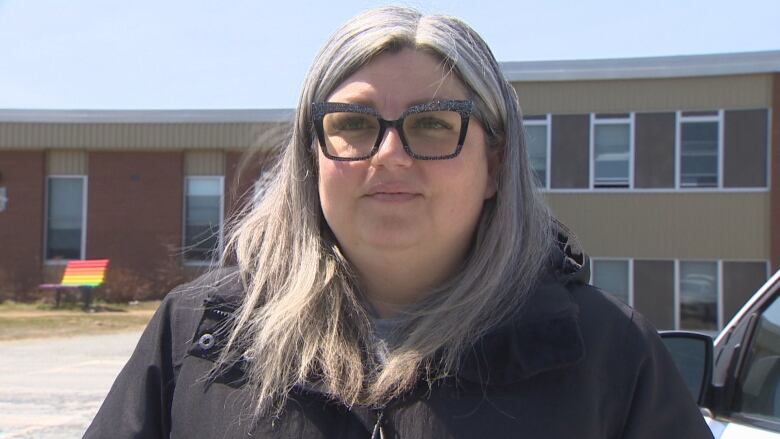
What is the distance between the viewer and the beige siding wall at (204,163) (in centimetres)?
2178

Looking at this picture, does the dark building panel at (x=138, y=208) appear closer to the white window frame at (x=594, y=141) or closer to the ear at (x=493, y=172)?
the white window frame at (x=594, y=141)

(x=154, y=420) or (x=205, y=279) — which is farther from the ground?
(x=205, y=279)

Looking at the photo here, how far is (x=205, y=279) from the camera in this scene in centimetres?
201

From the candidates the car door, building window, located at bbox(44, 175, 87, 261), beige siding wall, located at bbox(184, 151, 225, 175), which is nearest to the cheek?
the car door

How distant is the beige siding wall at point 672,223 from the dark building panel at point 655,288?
0.21 metres

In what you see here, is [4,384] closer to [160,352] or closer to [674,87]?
[160,352]

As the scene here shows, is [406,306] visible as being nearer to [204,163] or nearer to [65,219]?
[204,163]

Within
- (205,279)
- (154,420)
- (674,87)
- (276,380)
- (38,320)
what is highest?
(674,87)

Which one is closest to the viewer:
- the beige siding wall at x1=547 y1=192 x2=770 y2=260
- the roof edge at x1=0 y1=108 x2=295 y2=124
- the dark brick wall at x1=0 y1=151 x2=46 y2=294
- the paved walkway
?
the paved walkway

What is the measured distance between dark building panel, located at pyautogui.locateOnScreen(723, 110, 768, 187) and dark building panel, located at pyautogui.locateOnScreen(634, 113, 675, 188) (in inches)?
43.2

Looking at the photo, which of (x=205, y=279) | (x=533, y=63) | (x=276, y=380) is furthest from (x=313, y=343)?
(x=533, y=63)

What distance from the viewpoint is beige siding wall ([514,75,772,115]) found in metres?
16.1

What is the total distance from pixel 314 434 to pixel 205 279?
1.80ft

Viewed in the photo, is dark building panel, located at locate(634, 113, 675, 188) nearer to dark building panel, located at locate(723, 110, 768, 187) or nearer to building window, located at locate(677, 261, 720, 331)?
dark building panel, located at locate(723, 110, 768, 187)
